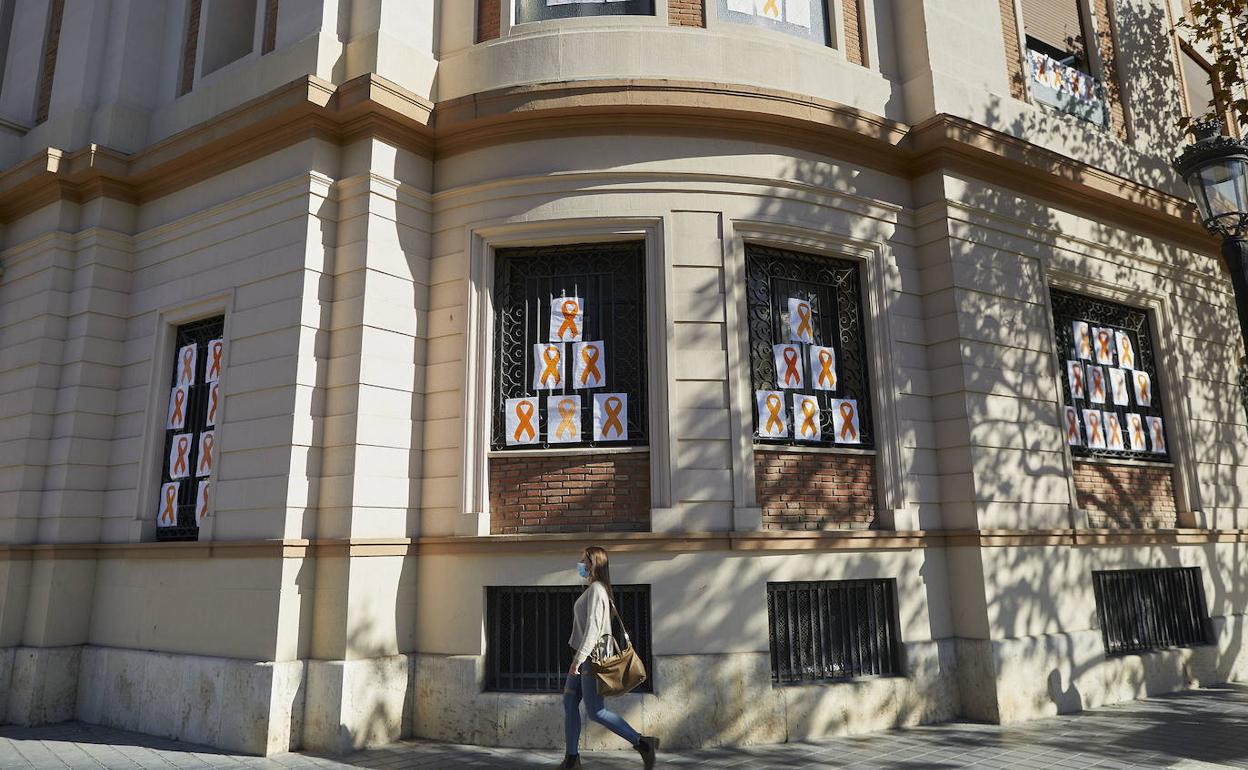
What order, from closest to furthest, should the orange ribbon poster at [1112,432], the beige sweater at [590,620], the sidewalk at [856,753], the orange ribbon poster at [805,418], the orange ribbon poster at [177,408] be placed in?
the beige sweater at [590,620]
the sidewalk at [856,753]
the orange ribbon poster at [805,418]
the orange ribbon poster at [177,408]
the orange ribbon poster at [1112,432]

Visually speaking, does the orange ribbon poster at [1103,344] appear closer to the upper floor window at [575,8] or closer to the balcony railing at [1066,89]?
the balcony railing at [1066,89]

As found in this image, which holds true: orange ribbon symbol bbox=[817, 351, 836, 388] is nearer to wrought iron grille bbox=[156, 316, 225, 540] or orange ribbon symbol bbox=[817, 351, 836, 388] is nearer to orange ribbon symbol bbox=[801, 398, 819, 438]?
orange ribbon symbol bbox=[801, 398, 819, 438]

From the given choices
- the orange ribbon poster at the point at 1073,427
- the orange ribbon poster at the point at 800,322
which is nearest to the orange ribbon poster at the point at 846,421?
the orange ribbon poster at the point at 800,322

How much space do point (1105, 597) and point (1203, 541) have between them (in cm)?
211

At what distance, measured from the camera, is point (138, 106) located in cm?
1111

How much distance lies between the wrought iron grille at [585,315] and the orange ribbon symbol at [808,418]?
1.69m

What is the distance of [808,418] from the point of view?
9070 mm

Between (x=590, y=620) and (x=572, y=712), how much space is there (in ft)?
2.58

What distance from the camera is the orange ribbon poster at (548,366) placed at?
8805mm

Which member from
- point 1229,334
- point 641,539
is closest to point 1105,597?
point 1229,334

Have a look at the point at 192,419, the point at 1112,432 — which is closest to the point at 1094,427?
the point at 1112,432

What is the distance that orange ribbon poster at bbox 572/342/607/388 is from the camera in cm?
877

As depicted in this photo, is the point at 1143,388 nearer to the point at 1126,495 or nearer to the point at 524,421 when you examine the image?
the point at 1126,495

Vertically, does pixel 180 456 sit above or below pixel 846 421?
below
